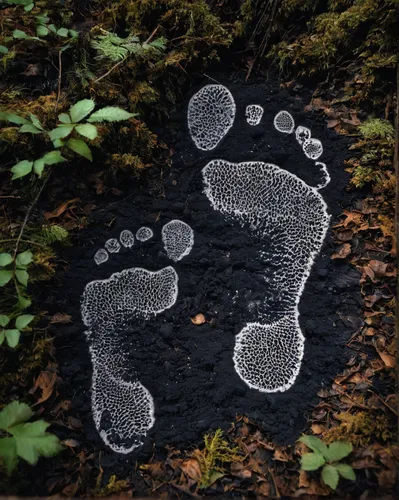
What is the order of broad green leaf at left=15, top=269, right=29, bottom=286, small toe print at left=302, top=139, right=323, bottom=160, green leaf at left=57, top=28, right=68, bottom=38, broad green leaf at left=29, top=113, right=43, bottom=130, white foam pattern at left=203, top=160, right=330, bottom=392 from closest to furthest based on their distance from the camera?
1. broad green leaf at left=15, top=269, right=29, bottom=286
2. broad green leaf at left=29, top=113, right=43, bottom=130
3. white foam pattern at left=203, top=160, right=330, bottom=392
4. green leaf at left=57, top=28, right=68, bottom=38
5. small toe print at left=302, top=139, right=323, bottom=160

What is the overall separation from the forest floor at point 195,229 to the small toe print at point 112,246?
0.05 metres

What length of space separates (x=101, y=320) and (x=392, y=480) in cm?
165

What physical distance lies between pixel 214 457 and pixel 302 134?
1.93 metres

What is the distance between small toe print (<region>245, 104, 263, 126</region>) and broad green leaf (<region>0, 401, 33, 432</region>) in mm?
2044

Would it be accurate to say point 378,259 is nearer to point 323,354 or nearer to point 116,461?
point 323,354

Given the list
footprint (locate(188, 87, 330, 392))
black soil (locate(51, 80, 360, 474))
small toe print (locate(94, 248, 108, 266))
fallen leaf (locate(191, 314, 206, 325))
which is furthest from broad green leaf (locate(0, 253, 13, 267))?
footprint (locate(188, 87, 330, 392))

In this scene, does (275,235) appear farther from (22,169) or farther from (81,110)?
(22,169)

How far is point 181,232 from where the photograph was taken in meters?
2.56

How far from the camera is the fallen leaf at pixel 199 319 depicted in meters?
2.42

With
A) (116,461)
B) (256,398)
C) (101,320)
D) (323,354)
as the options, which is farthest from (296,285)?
(116,461)

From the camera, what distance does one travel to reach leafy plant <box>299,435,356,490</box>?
191 cm

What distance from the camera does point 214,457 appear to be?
211 centimetres

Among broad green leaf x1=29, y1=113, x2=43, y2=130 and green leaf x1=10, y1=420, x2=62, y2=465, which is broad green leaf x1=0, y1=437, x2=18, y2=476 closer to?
green leaf x1=10, y1=420, x2=62, y2=465

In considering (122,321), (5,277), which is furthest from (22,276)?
(122,321)
